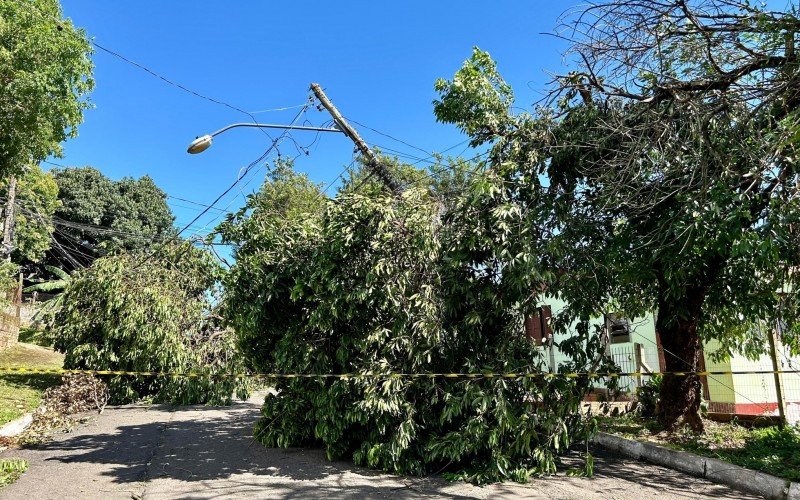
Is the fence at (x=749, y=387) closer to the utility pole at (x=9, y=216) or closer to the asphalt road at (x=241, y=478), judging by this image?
the asphalt road at (x=241, y=478)

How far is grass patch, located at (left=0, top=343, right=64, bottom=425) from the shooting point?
1125 cm

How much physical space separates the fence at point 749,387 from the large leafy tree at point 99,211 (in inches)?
1120

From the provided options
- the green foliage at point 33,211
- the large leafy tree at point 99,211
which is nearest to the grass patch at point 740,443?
the green foliage at point 33,211

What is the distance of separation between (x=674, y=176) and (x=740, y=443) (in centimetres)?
383

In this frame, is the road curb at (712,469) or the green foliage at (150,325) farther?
the green foliage at (150,325)

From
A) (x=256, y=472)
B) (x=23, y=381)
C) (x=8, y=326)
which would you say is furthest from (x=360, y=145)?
(x=8, y=326)

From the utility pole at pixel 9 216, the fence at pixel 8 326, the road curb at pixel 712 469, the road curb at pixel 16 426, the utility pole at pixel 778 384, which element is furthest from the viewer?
the utility pole at pixel 9 216

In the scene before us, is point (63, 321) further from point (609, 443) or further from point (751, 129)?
point (751, 129)

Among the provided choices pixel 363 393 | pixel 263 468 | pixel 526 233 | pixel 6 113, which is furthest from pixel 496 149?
pixel 6 113

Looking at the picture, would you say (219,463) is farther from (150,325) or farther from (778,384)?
(778,384)

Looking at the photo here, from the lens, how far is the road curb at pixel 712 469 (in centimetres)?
545

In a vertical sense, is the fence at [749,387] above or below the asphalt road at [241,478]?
above

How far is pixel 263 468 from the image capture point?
717cm

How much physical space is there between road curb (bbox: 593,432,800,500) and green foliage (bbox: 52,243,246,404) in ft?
28.6
